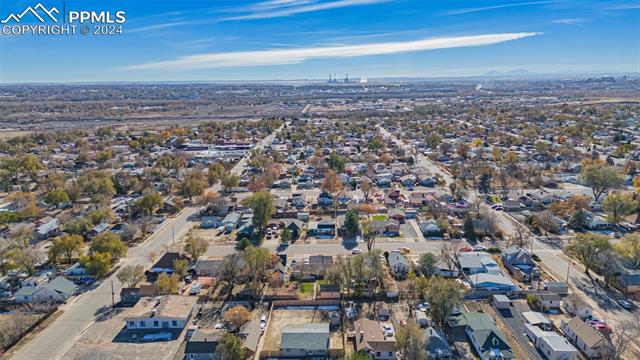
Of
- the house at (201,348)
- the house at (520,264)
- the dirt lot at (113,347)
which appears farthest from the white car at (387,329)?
the house at (520,264)

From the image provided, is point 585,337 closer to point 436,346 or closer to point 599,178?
point 436,346

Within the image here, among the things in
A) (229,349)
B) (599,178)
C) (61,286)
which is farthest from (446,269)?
(61,286)

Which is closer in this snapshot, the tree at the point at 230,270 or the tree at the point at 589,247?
the tree at the point at 230,270

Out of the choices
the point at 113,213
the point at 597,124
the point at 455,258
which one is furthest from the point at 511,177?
the point at 597,124

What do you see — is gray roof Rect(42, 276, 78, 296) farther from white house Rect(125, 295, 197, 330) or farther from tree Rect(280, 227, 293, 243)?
tree Rect(280, 227, 293, 243)

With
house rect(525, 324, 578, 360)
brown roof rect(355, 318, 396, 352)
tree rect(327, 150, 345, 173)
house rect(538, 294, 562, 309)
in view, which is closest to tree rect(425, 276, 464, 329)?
brown roof rect(355, 318, 396, 352)

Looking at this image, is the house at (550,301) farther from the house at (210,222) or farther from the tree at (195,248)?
the house at (210,222)

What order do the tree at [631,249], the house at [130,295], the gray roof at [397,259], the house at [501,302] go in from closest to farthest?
the house at [501,302], the house at [130,295], the tree at [631,249], the gray roof at [397,259]

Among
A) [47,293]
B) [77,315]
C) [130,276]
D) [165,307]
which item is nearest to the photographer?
[165,307]
